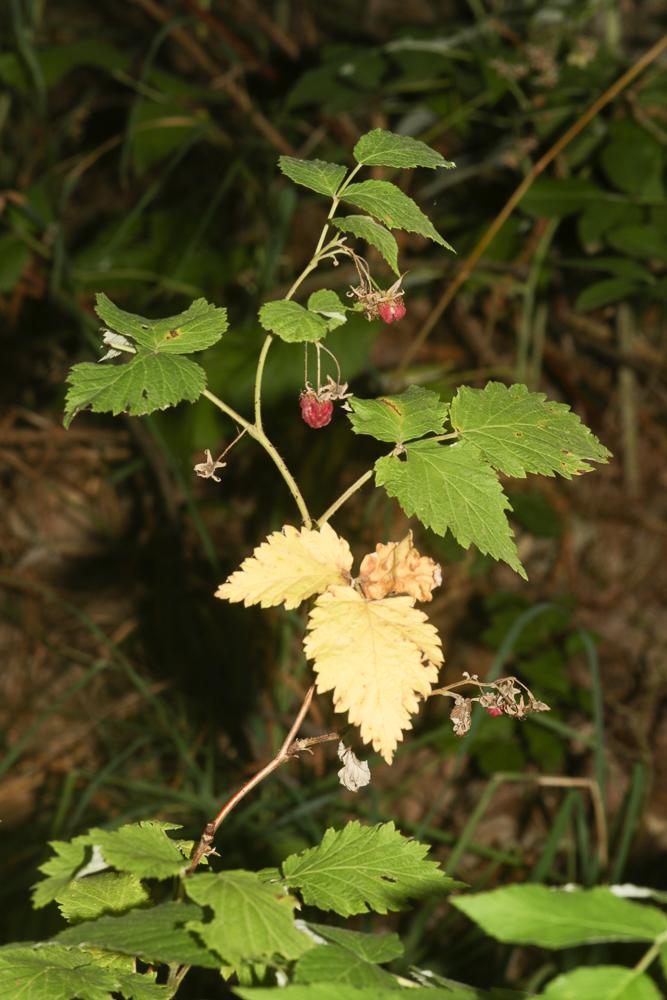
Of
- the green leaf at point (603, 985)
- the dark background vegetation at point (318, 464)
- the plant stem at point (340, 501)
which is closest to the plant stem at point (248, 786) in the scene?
the plant stem at point (340, 501)

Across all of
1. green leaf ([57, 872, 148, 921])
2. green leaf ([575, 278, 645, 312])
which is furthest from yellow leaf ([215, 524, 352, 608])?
green leaf ([575, 278, 645, 312])

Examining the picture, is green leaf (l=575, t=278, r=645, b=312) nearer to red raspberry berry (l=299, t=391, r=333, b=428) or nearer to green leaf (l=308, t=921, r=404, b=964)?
red raspberry berry (l=299, t=391, r=333, b=428)

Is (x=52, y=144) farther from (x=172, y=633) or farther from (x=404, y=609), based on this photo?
(x=404, y=609)

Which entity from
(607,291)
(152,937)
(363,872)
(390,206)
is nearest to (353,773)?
(363,872)

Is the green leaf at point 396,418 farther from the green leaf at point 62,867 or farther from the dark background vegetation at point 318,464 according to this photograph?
the dark background vegetation at point 318,464

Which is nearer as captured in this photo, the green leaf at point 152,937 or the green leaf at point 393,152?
the green leaf at point 152,937

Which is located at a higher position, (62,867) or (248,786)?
(248,786)

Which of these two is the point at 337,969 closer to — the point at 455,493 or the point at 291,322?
the point at 455,493
